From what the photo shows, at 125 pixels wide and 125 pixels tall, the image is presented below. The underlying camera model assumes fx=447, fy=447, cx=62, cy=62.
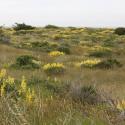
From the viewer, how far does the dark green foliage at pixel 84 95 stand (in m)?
6.94

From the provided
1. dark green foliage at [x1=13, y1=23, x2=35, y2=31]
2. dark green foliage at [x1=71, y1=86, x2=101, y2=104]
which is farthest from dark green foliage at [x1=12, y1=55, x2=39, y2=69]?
dark green foliage at [x1=13, y1=23, x2=35, y2=31]

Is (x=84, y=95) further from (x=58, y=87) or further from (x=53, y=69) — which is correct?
(x=53, y=69)

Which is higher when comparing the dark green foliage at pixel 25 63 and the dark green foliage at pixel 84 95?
the dark green foliage at pixel 84 95

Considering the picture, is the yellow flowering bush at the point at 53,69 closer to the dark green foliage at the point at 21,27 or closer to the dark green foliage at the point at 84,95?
the dark green foliage at the point at 84,95

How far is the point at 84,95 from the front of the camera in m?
7.27

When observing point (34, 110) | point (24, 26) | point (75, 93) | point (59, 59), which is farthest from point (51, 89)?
point (24, 26)

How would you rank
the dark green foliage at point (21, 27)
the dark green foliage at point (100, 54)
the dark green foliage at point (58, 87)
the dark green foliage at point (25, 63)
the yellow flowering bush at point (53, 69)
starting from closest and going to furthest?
the dark green foliage at point (58, 87) < the yellow flowering bush at point (53, 69) < the dark green foliage at point (25, 63) < the dark green foliage at point (100, 54) < the dark green foliage at point (21, 27)

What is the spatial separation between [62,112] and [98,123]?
1.42 feet

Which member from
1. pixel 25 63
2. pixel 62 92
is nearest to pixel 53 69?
pixel 25 63

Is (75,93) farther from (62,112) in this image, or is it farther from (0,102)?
(0,102)

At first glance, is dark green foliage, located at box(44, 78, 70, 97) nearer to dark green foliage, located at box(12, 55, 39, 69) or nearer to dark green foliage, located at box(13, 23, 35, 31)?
dark green foliage, located at box(12, 55, 39, 69)

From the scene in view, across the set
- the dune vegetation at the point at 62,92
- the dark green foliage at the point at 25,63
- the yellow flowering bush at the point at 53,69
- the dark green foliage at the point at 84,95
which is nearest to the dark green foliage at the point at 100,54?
the dune vegetation at the point at 62,92

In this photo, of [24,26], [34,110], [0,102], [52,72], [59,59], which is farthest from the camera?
[24,26]

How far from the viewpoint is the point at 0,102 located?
14.3 ft
